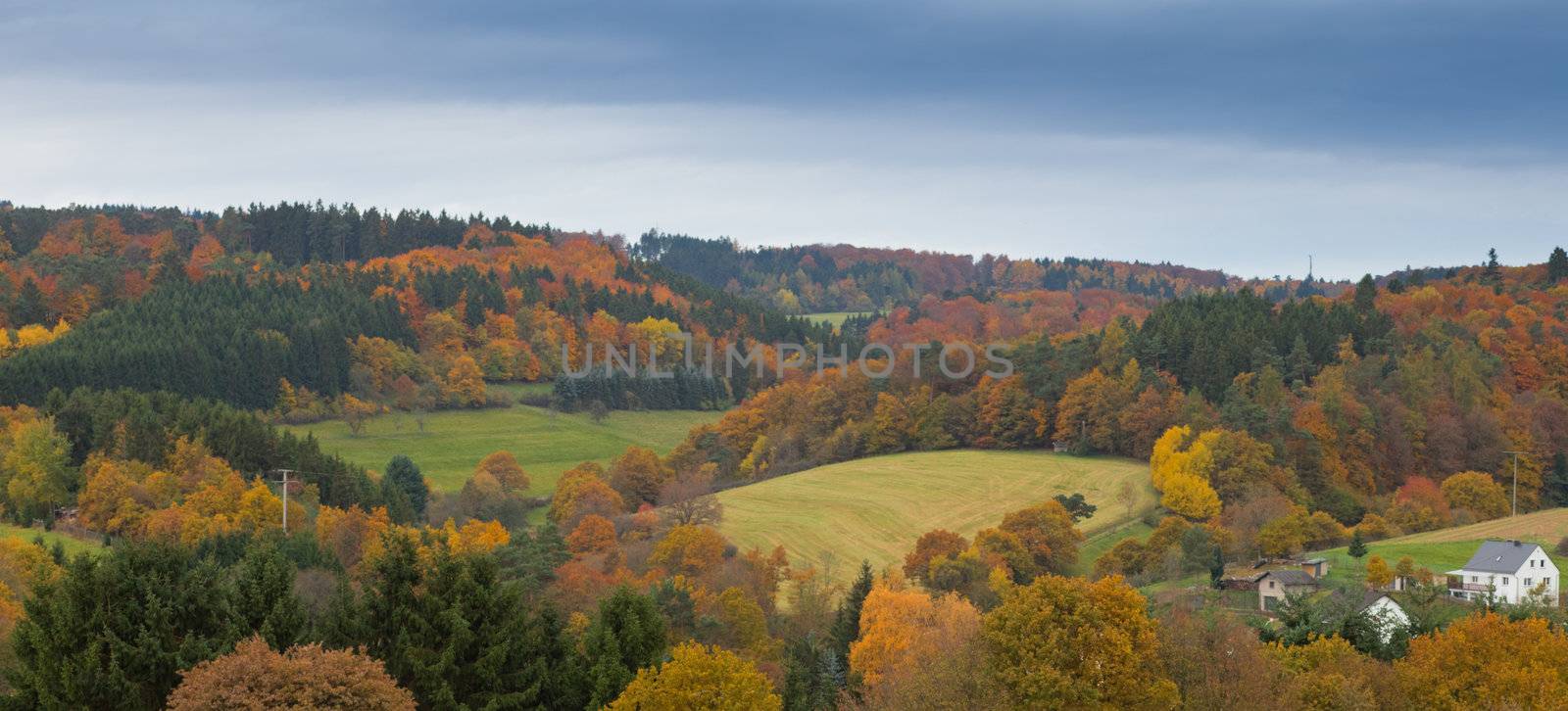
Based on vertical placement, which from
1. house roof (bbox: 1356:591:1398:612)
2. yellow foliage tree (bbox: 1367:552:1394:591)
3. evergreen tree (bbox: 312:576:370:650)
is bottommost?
yellow foliage tree (bbox: 1367:552:1394:591)

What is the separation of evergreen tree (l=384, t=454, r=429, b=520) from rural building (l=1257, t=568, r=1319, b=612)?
5895 cm

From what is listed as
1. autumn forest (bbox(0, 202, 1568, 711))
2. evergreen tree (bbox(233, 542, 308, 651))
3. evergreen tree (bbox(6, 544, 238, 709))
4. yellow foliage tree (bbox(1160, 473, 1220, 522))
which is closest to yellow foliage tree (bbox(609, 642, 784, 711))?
autumn forest (bbox(0, 202, 1568, 711))

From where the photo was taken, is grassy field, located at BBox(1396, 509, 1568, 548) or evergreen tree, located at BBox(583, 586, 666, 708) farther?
grassy field, located at BBox(1396, 509, 1568, 548)

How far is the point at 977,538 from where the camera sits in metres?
85.1

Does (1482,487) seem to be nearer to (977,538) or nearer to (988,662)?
(977,538)

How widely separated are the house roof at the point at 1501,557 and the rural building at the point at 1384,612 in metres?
9.76

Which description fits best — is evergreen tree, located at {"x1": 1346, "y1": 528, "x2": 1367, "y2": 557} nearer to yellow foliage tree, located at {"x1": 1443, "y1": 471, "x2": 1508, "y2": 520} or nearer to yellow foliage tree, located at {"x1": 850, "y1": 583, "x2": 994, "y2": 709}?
yellow foliage tree, located at {"x1": 1443, "y1": 471, "x2": 1508, "y2": 520}

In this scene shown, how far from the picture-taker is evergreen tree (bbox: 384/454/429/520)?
111938 mm

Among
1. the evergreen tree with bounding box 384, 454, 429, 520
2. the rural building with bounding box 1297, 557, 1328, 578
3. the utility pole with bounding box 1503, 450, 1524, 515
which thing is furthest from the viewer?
the evergreen tree with bounding box 384, 454, 429, 520

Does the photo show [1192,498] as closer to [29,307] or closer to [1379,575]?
[1379,575]

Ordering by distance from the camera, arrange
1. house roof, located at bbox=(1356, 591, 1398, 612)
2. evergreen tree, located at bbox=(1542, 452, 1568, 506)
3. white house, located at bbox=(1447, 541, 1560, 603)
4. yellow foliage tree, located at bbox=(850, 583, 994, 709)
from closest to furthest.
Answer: yellow foliage tree, located at bbox=(850, 583, 994, 709) → house roof, located at bbox=(1356, 591, 1398, 612) → white house, located at bbox=(1447, 541, 1560, 603) → evergreen tree, located at bbox=(1542, 452, 1568, 506)

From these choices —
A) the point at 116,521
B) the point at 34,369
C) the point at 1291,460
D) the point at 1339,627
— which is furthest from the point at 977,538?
the point at 34,369

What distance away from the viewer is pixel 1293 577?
70625mm

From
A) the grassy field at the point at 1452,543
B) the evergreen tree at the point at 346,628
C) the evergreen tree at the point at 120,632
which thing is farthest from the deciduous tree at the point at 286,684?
the grassy field at the point at 1452,543
